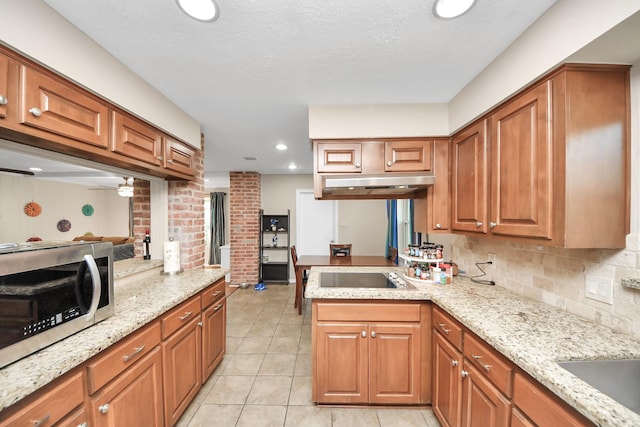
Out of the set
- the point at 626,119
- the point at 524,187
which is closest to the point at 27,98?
the point at 524,187

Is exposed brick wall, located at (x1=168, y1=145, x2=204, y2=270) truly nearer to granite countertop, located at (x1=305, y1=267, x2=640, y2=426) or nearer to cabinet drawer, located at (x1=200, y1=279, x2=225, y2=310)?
cabinet drawer, located at (x1=200, y1=279, x2=225, y2=310)

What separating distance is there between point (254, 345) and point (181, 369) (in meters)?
1.14

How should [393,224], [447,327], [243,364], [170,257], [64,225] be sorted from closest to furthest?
[447,327]
[64,225]
[170,257]
[243,364]
[393,224]

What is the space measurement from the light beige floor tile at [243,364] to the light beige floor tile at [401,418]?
45.7 inches

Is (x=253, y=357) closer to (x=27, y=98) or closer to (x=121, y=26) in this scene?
(x=27, y=98)

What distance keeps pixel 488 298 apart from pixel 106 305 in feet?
7.34

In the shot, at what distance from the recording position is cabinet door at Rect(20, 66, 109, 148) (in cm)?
106

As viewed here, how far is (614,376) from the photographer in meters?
0.92

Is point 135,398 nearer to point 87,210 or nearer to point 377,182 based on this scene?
point 87,210

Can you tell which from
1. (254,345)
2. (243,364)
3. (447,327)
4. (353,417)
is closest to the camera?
(447,327)

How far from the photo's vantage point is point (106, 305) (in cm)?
127

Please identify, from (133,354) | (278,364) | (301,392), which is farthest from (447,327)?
(133,354)

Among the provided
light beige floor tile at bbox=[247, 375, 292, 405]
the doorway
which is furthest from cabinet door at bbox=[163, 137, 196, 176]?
the doorway

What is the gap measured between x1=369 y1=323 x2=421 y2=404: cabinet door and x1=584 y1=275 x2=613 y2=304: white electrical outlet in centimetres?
93
